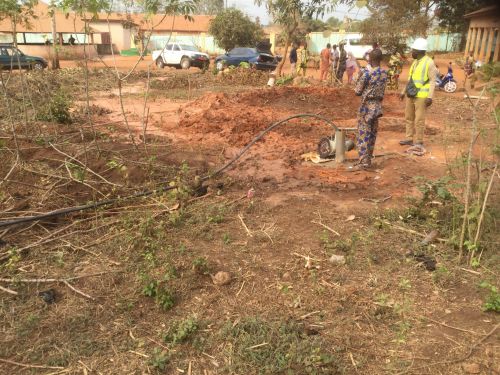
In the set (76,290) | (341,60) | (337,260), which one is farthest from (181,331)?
(341,60)

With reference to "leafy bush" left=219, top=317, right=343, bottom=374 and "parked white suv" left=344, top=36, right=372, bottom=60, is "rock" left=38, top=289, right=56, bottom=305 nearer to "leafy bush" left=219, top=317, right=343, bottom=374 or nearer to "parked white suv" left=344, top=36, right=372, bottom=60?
"leafy bush" left=219, top=317, right=343, bottom=374

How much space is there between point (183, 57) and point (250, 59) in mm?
4541

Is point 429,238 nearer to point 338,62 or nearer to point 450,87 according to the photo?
point 450,87

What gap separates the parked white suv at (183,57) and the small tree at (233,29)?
21.9 ft

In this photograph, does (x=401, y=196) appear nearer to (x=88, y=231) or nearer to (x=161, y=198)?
(x=161, y=198)

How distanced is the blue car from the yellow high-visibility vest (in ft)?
45.4

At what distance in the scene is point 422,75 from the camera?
6746 millimetres

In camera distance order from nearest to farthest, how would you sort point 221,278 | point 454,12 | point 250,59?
1. point 221,278
2. point 250,59
3. point 454,12

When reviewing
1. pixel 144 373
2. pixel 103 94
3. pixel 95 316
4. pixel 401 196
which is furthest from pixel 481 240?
pixel 103 94

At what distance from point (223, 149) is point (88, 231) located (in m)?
3.52

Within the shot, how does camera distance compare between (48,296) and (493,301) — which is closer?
(493,301)

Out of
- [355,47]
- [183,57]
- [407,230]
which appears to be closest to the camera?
[407,230]

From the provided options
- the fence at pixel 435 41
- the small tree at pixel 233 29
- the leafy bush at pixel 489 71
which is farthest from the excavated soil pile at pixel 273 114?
the fence at pixel 435 41

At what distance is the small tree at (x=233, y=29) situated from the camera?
29.4 metres
